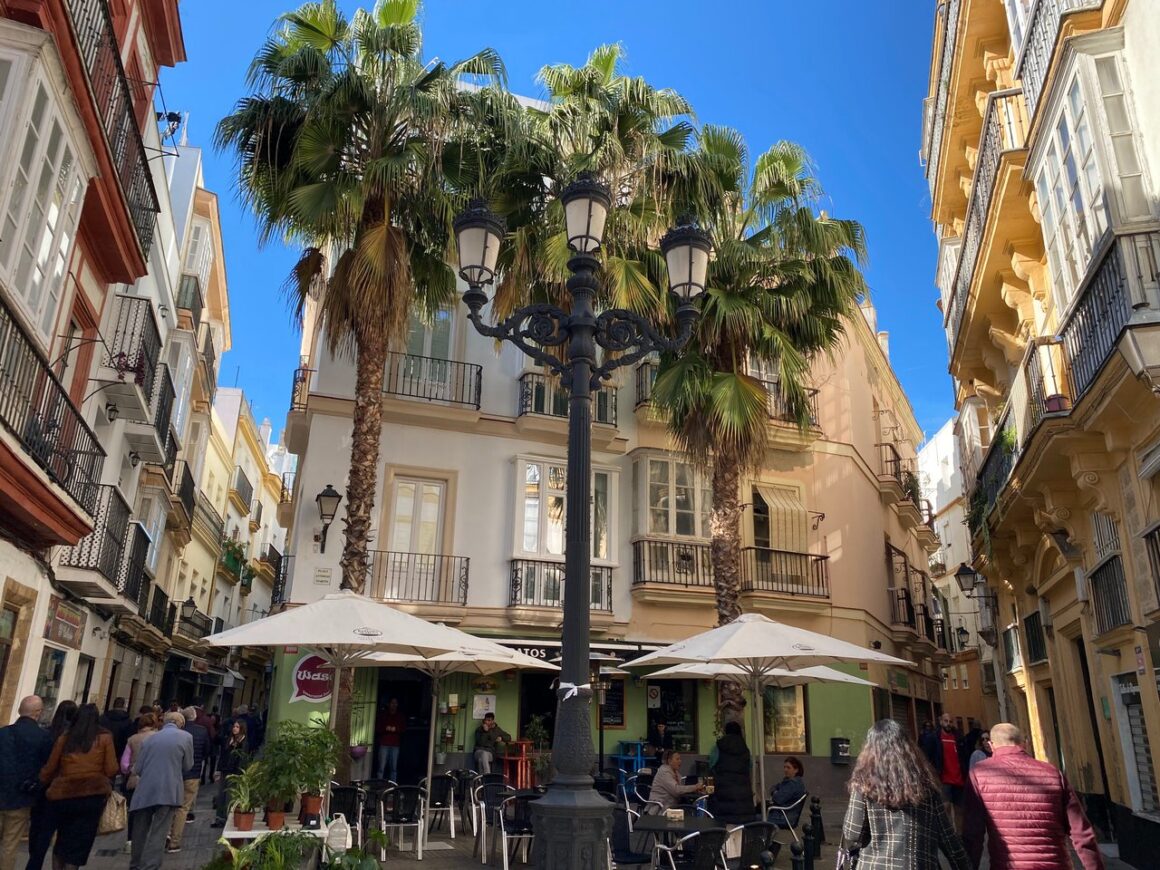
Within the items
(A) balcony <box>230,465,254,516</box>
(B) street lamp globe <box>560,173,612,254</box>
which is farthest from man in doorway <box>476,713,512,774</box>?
(A) balcony <box>230,465,254,516</box>

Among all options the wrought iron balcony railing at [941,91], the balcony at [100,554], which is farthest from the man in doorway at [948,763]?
the balcony at [100,554]

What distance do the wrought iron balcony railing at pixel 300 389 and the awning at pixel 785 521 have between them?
10578 millimetres

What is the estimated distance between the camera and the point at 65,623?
13.9m

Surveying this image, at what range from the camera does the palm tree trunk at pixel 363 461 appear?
43.1 feet

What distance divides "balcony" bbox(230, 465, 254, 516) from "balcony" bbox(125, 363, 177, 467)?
20.2 meters

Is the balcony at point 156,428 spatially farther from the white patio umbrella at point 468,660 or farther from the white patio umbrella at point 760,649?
the white patio umbrella at point 760,649

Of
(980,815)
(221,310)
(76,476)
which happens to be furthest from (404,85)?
(221,310)

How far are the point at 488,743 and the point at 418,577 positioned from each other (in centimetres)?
343

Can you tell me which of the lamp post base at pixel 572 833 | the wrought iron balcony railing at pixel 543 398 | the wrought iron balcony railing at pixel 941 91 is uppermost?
the wrought iron balcony railing at pixel 941 91

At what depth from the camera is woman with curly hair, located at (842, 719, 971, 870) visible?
4301 mm

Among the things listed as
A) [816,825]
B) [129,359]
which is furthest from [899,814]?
[129,359]

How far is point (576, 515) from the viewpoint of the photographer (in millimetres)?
5992

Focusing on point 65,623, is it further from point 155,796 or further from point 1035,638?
point 1035,638

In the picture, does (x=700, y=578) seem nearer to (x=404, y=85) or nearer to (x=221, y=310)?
(x=404, y=85)
